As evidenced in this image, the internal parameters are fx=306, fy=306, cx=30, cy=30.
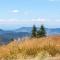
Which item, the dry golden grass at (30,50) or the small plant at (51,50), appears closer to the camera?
the dry golden grass at (30,50)

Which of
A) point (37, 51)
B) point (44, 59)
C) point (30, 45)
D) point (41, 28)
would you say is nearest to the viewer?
point (44, 59)

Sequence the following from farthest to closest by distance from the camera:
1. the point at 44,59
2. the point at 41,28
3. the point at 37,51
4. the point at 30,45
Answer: the point at 41,28, the point at 30,45, the point at 37,51, the point at 44,59

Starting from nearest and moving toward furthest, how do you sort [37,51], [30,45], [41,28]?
[37,51] → [30,45] → [41,28]

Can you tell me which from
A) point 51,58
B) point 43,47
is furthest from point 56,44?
point 51,58

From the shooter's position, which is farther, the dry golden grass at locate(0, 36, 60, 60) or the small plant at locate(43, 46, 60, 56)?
the small plant at locate(43, 46, 60, 56)

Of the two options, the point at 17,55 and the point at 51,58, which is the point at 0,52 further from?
the point at 51,58

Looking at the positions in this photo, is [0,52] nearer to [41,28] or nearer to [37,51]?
[37,51]

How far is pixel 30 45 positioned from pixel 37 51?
0.86 meters

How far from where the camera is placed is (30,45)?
12.1 m

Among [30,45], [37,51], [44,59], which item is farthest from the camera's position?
[30,45]

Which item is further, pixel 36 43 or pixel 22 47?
pixel 36 43

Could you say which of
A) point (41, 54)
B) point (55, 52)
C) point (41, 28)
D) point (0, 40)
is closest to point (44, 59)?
point (41, 54)

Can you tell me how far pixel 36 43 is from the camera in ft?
41.2

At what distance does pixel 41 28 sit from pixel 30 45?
27.8 meters
